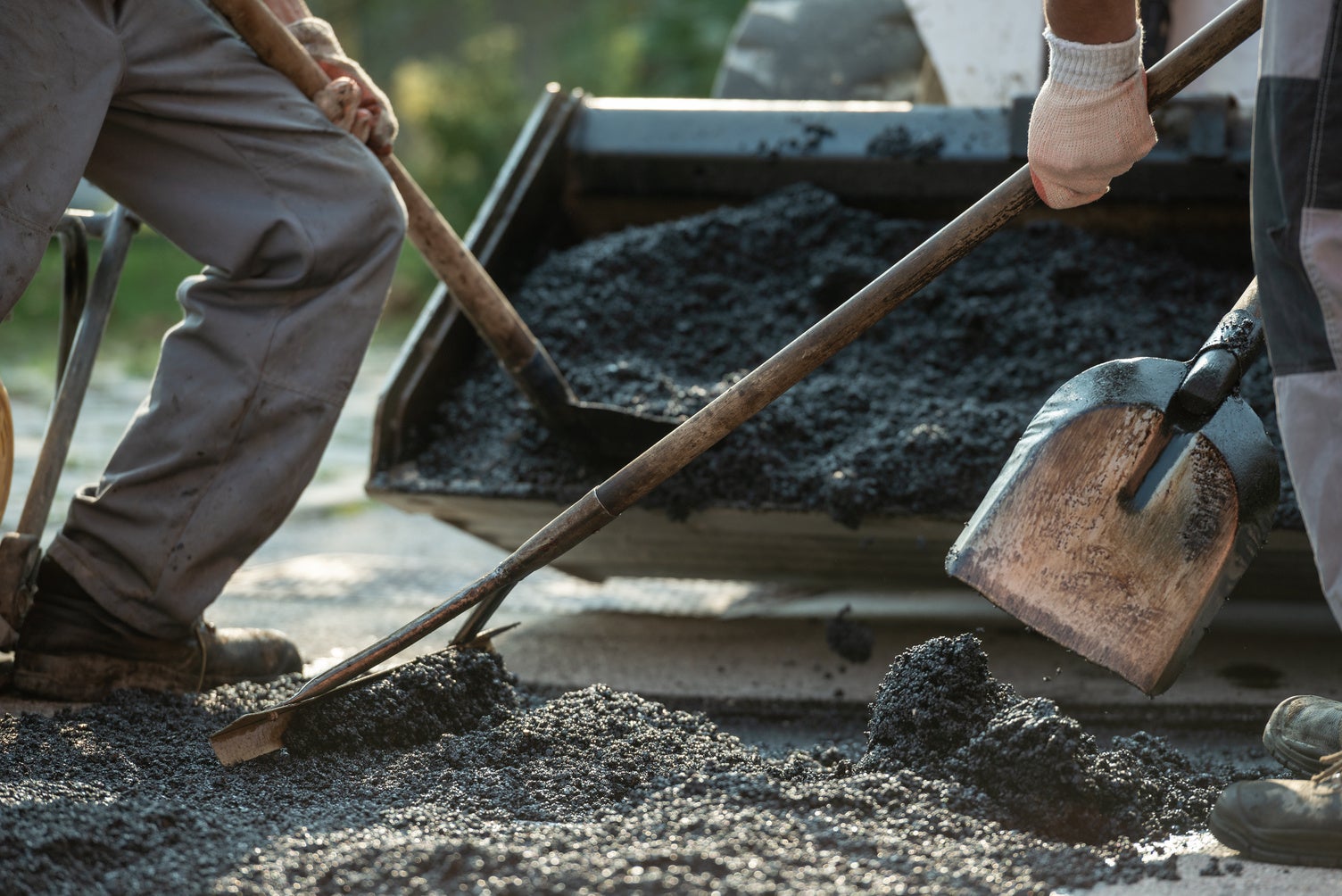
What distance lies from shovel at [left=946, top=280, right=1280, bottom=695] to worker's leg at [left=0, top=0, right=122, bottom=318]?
1.30 m

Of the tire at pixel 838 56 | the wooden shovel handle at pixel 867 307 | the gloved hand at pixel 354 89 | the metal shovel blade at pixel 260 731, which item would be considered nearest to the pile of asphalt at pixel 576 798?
the metal shovel blade at pixel 260 731

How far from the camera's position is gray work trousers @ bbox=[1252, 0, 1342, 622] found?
4.53 feet

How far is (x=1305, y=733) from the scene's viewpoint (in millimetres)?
1697

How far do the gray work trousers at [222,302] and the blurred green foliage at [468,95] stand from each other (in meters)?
5.16

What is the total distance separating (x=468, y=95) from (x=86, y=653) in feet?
25.9

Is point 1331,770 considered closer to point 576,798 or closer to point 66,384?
point 576,798

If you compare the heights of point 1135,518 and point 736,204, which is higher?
point 736,204

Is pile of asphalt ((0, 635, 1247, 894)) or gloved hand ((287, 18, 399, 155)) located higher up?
gloved hand ((287, 18, 399, 155))

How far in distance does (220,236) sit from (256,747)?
0.78 m

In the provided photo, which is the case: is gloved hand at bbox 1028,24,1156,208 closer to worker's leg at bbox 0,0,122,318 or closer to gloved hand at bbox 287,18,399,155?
gloved hand at bbox 287,18,399,155

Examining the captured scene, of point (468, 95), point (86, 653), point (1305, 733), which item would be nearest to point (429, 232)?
point (86, 653)

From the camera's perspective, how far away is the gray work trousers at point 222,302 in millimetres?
2045

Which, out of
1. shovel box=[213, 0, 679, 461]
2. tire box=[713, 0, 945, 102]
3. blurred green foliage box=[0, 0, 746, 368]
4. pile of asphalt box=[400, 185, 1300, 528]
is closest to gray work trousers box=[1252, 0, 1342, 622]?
pile of asphalt box=[400, 185, 1300, 528]

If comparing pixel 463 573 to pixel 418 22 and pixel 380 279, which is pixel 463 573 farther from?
pixel 418 22
